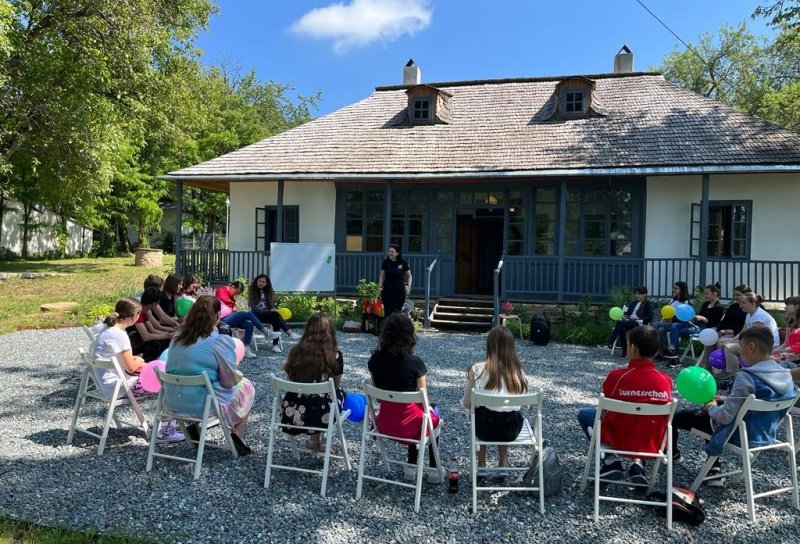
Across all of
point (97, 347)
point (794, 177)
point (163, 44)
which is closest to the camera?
point (97, 347)

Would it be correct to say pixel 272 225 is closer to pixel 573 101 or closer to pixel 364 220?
pixel 364 220

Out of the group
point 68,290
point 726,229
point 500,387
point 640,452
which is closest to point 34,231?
point 68,290

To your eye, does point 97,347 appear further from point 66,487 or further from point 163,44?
point 163,44

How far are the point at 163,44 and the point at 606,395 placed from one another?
17399mm

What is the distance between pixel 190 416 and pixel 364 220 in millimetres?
10762

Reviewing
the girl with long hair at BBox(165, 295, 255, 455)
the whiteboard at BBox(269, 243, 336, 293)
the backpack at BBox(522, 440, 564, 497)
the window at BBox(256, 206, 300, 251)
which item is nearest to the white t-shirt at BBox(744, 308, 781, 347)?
the backpack at BBox(522, 440, 564, 497)

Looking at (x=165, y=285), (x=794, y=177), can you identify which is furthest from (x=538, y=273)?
(x=165, y=285)

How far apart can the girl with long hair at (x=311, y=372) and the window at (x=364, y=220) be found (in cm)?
1041

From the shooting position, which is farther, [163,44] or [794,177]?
[163,44]

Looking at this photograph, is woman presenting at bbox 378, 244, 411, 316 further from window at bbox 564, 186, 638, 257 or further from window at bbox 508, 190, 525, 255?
window at bbox 564, 186, 638, 257

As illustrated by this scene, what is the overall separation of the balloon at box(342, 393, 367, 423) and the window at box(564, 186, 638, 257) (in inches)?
398

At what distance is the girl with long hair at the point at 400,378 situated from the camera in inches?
167

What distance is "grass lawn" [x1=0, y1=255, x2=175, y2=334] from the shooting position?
1298 centimetres

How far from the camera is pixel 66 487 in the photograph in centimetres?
418
